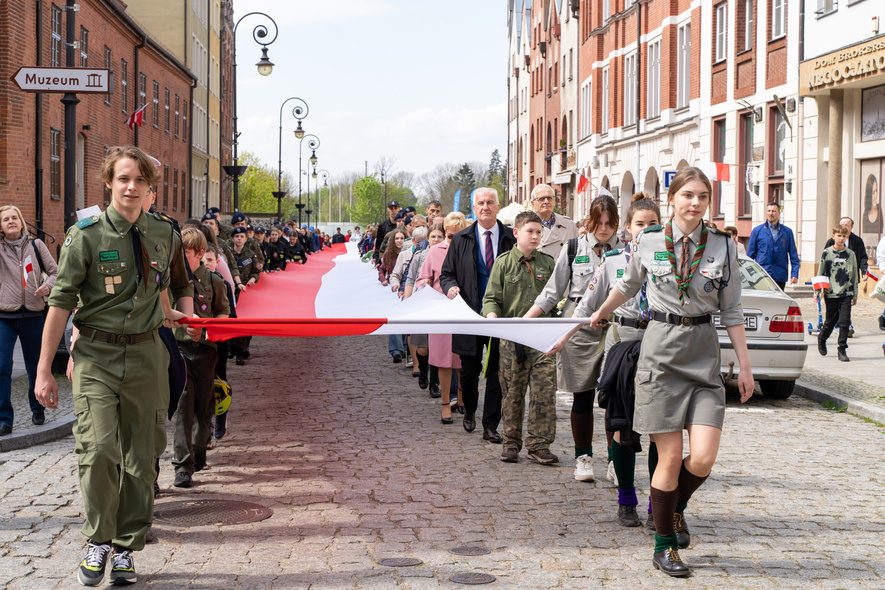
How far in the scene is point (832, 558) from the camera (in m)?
5.87

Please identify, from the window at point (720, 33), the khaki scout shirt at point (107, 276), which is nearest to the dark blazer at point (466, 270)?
the khaki scout shirt at point (107, 276)

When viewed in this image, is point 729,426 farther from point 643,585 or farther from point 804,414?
point 643,585

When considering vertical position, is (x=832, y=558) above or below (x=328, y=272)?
below

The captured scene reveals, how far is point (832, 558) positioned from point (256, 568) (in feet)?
9.98

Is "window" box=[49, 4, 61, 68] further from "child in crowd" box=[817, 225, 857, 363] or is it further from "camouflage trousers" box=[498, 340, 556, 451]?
"camouflage trousers" box=[498, 340, 556, 451]

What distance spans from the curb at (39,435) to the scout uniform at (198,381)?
1255mm

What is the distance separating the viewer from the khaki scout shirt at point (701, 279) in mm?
5570

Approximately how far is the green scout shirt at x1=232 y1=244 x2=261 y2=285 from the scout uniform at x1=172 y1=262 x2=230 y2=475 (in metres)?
5.80

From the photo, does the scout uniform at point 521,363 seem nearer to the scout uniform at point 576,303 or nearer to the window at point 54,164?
the scout uniform at point 576,303

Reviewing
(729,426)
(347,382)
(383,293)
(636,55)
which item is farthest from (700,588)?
(636,55)

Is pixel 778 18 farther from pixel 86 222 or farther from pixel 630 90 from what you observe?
pixel 86 222

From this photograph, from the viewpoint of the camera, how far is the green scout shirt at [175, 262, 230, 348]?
7828 millimetres

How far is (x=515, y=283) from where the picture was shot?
865cm

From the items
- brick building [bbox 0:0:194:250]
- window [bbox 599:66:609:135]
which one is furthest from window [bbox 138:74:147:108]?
window [bbox 599:66:609:135]
